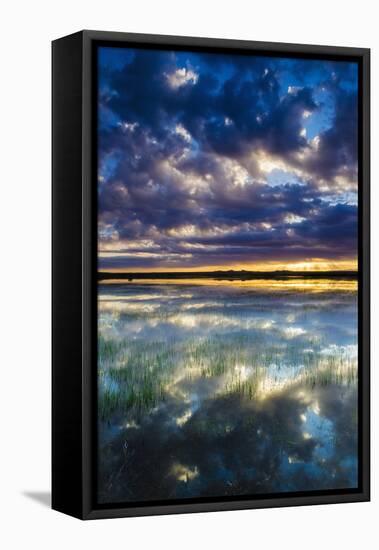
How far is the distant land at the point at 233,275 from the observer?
1005 cm

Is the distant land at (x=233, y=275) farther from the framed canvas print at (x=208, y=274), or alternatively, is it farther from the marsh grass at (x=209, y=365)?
the marsh grass at (x=209, y=365)

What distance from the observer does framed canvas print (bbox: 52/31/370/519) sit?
32.7 ft

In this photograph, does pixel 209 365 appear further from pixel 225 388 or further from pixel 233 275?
pixel 233 275

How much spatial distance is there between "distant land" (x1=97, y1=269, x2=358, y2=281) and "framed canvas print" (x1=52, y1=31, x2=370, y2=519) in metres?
0.01

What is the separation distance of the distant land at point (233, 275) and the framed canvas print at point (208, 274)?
0.01 m

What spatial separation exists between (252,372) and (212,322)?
1.56 ft

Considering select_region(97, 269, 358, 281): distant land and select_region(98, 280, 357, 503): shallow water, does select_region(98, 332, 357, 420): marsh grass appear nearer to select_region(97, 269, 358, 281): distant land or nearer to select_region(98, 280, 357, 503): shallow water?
select_region(98, 280, 357, 503): shallow water

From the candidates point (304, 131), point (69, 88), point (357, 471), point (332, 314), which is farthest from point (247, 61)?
point (357, 471)

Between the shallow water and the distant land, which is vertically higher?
the distant land

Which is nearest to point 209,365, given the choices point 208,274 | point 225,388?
point 225,388

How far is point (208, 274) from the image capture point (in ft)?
33.8

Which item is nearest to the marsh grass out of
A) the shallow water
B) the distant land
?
the shallow water

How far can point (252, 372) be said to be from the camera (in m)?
10.4

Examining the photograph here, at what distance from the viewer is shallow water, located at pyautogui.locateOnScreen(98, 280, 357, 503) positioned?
10.0m
